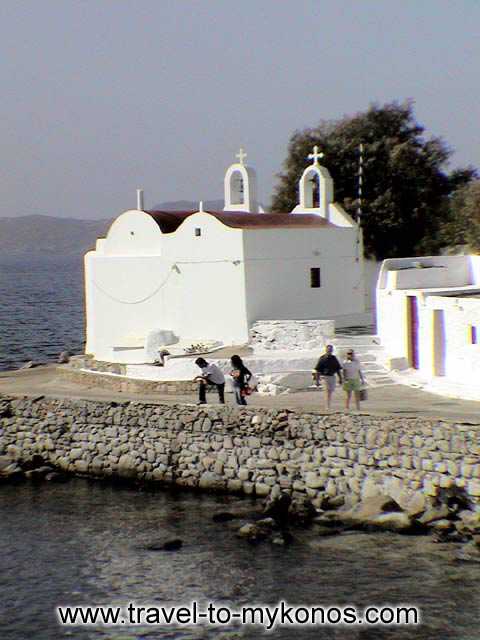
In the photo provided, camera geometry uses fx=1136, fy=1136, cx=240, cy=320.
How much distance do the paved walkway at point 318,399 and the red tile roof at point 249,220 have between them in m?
6.00

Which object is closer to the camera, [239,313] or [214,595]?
[214,595]

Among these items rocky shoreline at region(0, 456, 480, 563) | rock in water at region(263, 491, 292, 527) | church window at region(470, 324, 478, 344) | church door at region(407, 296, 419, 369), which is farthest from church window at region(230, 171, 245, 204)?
rock in water at region(263, 491, 292, 527)

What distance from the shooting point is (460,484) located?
65.4 feet

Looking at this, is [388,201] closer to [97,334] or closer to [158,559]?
[97,334]

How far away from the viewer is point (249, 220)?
107 ft

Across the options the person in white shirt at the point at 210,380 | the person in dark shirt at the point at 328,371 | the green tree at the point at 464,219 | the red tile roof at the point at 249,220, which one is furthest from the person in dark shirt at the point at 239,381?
the green tree at the point at 464,219

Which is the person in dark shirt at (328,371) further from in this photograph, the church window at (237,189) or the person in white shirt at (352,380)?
the church window at (237,189)

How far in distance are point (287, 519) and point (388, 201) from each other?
2211cm

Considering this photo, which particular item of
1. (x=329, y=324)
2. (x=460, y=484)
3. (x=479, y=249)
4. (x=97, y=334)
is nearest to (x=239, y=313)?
(x=329, y=324)

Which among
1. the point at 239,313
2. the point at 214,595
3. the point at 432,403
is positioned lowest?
the point at 214,595

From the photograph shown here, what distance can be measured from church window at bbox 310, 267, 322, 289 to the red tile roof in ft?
4.25

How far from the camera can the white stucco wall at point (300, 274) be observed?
31703mm

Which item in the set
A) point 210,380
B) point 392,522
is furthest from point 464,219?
point 392,522

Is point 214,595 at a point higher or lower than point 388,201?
lower
